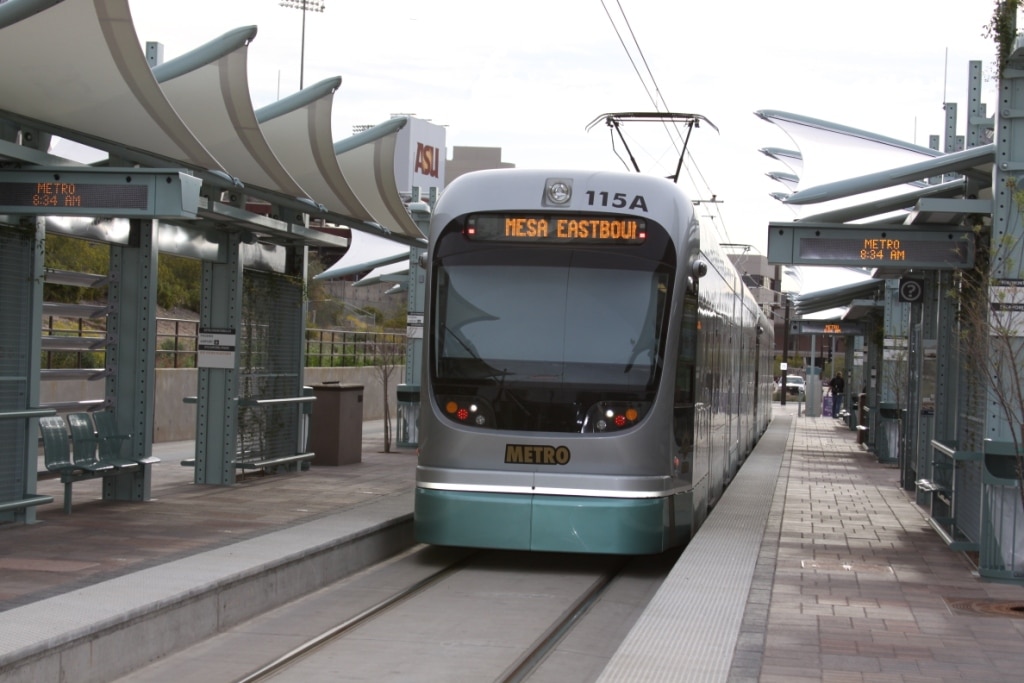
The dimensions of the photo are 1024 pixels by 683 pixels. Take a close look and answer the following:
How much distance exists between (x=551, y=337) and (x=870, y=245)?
303cm

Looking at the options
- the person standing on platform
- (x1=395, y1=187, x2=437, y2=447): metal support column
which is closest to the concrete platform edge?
(x1=395, y1=187, x2=437, y2=447): metal support column

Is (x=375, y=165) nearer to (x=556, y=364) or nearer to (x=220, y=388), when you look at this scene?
(x=220, y=388)

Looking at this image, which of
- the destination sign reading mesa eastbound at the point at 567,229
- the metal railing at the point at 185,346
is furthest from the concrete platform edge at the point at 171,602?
the metal railing at the point at 185,346

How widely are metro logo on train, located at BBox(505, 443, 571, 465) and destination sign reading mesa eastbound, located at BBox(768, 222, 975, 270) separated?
2732 millimetres

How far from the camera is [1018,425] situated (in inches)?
412

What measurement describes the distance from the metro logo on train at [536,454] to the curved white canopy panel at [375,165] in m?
6.63

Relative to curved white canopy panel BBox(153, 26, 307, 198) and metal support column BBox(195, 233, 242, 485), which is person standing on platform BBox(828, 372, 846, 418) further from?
curved white canopy panel BBox(153, 26, 307, 198)

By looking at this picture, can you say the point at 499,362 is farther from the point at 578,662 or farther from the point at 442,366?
the point at 578,662

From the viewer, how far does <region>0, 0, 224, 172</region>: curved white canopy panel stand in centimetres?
981

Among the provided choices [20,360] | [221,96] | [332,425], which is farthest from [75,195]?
[332,425]

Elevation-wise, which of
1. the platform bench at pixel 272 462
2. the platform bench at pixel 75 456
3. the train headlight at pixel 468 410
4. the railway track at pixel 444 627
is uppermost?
the train headlight at pixel 468 410

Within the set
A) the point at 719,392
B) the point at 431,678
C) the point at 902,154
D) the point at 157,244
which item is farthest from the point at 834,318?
the point at 431,678

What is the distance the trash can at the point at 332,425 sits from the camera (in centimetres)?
1947

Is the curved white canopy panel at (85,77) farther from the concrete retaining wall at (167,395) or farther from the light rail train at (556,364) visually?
the concrete retaining wall at (167,395)
